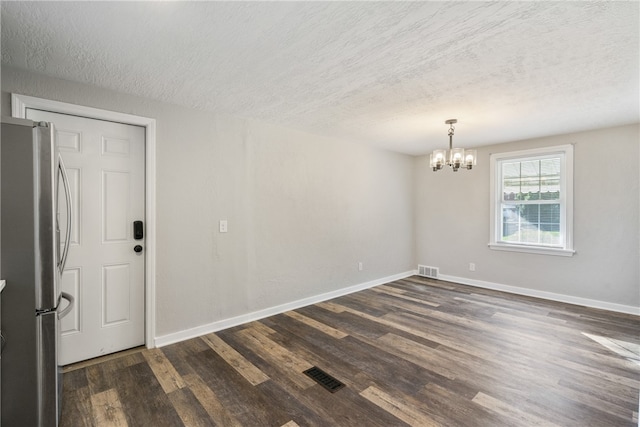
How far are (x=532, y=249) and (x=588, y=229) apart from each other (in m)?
0.70

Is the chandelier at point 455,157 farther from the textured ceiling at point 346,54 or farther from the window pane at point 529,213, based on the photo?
the window pane at point 529,213

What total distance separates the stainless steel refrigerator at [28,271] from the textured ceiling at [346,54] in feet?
2.40

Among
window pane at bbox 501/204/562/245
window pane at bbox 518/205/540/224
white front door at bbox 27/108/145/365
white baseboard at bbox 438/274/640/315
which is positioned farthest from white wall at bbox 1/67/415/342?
window pane at bbox 518/205/540/224

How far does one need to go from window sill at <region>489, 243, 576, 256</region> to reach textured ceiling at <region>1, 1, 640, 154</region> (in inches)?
74.9

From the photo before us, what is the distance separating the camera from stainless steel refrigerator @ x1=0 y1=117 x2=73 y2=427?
1.53m

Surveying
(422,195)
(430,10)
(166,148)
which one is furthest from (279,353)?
(422,195)

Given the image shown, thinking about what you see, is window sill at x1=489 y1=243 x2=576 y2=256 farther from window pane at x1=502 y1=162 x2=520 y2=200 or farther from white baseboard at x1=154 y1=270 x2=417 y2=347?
white baseboard at x1=154 y1=270 x2=417 y2=347

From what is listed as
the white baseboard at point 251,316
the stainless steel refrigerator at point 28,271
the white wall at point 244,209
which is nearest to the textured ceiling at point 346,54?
the white wall at point 244,209

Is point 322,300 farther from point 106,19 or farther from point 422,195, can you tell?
point 106,19

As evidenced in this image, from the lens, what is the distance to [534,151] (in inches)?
173

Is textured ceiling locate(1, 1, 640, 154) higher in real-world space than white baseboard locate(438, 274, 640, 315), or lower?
higher

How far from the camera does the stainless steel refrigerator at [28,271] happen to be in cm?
153

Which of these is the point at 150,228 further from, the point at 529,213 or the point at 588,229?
the point at 588,229

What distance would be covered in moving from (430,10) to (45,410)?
3.01 metres
